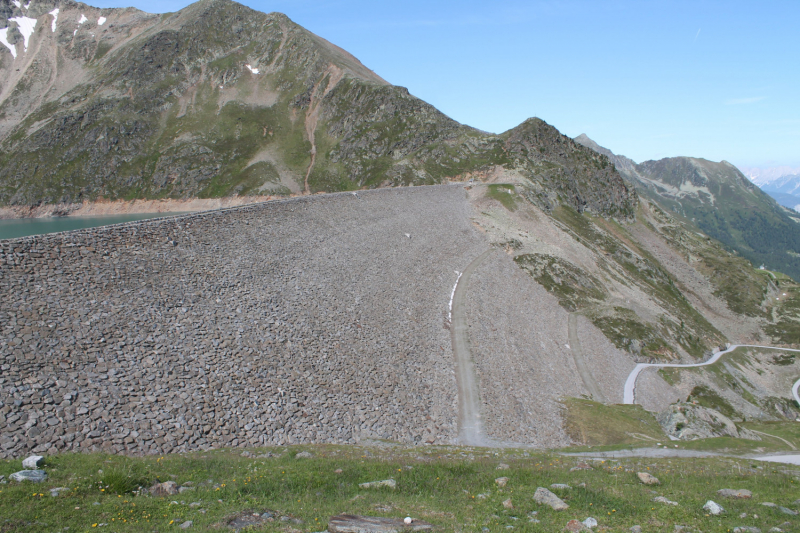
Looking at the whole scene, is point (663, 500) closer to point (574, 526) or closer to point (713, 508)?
point (713, 508)

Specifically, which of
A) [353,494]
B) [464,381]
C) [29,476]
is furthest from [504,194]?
[29,476]

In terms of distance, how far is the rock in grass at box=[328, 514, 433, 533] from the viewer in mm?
12617

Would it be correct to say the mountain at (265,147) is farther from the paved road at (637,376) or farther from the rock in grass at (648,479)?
the rock in grass at (648,479)

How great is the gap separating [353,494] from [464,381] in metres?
20.6

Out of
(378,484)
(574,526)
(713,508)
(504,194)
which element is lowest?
(378,484)

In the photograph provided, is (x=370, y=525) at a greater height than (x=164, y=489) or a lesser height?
greater

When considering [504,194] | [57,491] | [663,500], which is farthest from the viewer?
[504,194]

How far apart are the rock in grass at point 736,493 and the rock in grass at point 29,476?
75.7 ft

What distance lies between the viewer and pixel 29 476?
13820 millimetres

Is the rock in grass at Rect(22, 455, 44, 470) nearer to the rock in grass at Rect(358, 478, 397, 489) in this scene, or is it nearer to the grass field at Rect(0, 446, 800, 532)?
the grass field at Rect(0, 446, 800, 532)

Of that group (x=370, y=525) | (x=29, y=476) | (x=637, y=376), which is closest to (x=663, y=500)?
(x=370, y=525)

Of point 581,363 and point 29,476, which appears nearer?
point 29,476

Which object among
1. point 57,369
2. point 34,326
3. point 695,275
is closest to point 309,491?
point 57,369

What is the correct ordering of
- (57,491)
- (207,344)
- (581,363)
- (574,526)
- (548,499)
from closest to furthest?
(57,491), (574,526), (548,499), (207,344), (581,363)
